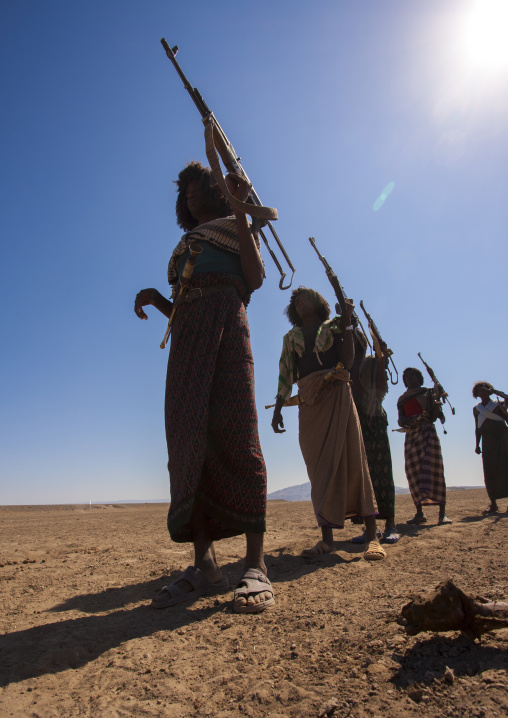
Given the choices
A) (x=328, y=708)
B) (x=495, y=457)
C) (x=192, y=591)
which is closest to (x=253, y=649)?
(x=328, y=708)

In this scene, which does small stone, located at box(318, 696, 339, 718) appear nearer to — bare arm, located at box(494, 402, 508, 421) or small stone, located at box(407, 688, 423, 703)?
small stone, located at box(407, 688, 423, 703)

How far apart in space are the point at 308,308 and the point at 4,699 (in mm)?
3521

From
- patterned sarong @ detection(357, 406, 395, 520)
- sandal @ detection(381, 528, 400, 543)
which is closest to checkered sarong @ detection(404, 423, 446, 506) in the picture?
patterned sarong @ detection(357, 406, 395, 520)

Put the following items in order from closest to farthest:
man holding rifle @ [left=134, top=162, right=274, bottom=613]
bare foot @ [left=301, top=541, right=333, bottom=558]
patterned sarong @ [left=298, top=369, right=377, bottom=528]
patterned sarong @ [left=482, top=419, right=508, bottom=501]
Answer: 1. man holding rifle @ [left=134, top=162, right=274, bottom=613]
2. bare foot @ [left=301, top=541, right=333, bottom=558]
3. patterned sarong @ [left=298, top=369, right=377, bottom=528]
4. patterned sarong @ [left=482, top=419, right=508, bottom=501]

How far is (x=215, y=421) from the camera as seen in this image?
238 centimetres

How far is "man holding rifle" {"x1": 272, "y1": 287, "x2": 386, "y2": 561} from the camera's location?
3.60m

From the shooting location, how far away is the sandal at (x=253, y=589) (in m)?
1.91

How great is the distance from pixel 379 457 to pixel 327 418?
1206 mm

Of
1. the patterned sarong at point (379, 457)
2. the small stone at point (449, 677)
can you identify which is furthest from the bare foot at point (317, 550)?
the small stone at point (449, 677)

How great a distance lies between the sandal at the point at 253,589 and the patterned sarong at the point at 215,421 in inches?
8.1

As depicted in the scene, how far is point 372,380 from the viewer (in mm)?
4848

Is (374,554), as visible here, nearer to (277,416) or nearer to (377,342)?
(277,416)

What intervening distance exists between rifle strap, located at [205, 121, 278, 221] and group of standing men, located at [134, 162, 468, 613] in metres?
0.04

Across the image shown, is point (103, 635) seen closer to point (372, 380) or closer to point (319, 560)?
point (319, 560)
